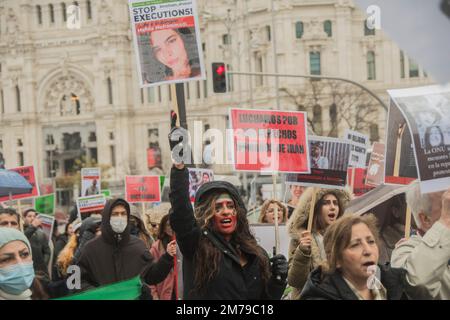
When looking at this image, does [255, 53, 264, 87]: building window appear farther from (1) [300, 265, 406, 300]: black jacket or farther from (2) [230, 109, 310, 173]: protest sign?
(1) [300, 265, 406, 300]: black jacket

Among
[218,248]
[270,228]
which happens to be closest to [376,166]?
[270,228]

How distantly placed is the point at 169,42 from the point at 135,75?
58873mm

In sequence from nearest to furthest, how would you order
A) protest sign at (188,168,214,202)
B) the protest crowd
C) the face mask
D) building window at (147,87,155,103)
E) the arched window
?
the protest crowd, the face mask, protest sign at (188,168,214,202), the arched window, building window at (147,87,155,103)

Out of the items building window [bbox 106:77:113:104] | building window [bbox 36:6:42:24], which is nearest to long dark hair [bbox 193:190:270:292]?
building window [bbox 36:6:42:24]

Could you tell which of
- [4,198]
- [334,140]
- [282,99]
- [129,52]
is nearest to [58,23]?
[129,52]

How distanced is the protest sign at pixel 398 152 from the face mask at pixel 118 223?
1.81 m

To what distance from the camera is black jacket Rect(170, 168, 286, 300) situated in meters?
4.78

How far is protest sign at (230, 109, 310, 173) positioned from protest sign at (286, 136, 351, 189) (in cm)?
8

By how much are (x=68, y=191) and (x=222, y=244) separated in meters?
52.8

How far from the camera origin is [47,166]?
2603 inches

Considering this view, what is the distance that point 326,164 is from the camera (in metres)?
6.68

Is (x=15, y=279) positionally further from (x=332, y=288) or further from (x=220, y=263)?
(x=332, y=288)

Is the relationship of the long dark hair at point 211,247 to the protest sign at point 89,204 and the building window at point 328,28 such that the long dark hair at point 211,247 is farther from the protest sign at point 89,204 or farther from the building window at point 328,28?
the building window at point 328,28
